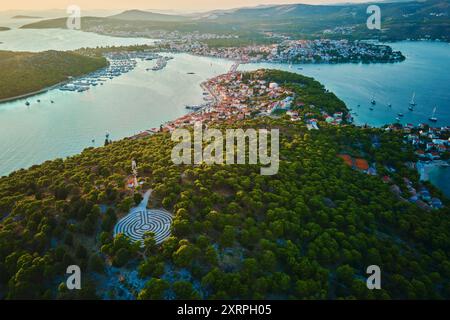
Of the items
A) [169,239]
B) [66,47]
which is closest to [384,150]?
[169,239]

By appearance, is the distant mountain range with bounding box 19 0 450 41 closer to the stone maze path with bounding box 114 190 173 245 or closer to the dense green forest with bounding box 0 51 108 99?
the dense green forest with bounding box 0 51 108 99

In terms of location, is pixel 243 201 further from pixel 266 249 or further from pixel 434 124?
pixel 434 124

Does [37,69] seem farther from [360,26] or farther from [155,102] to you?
[360,26]

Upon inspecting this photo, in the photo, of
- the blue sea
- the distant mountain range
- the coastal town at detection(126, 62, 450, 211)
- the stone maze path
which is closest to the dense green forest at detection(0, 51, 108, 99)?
the blue sea

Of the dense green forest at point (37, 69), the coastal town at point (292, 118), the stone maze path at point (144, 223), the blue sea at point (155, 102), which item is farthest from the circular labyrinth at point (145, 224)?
the dense green forest at point (37, 69)

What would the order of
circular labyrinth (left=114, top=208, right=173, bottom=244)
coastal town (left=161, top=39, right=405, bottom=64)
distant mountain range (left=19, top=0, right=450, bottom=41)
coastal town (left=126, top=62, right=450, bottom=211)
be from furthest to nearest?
distant mountain range (left=19, top=0, right=450, bottom=41) → coastal town (left=161, top=39, right=405, bottom=64) → coastal town (left=126, top=62, right=450, bottom=211) → circular labyrinth (left=114, top=208, right=173, bottom=244)

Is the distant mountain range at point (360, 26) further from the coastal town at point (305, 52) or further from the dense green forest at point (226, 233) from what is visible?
the dense green forest at point (226, 233)

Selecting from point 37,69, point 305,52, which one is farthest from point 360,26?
point 37,69
